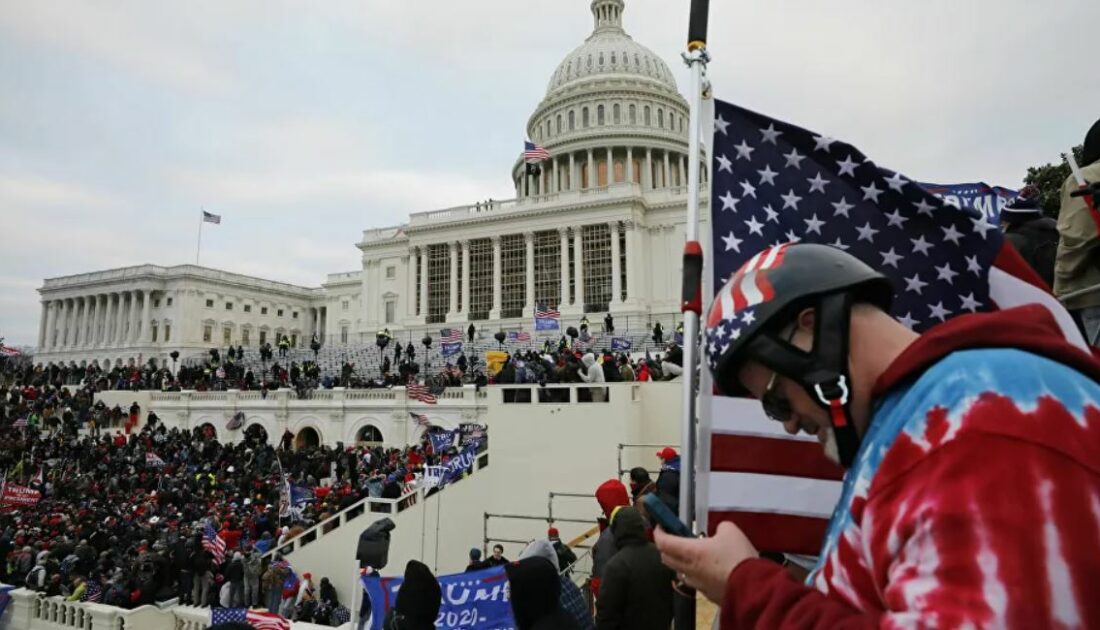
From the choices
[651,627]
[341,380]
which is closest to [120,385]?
[341,380]

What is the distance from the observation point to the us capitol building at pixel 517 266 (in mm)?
54250

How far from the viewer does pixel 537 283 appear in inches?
2218

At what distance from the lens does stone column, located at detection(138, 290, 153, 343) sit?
253 ft

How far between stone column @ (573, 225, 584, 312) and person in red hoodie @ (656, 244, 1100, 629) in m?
52.4

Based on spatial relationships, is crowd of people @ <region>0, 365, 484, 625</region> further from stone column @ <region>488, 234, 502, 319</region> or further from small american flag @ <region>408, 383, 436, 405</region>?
stone column @ <region>488, 234, 502, 319</region>

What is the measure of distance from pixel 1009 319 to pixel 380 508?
54.5ft

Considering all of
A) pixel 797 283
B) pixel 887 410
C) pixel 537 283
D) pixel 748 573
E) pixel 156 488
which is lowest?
pixel 156 488

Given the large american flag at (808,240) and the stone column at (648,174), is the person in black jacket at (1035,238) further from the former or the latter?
the stone column at (648,174)

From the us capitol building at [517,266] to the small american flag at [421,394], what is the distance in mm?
26303

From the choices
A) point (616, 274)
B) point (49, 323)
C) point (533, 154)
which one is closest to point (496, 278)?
point (616, 274)

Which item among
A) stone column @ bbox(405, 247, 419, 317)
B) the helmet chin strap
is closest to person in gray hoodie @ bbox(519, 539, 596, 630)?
the helmet chin strap

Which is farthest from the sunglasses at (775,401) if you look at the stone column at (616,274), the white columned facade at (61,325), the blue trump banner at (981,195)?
the white columned facade at (61,325)

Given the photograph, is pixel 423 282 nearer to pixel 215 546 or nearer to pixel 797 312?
pixel 215 546

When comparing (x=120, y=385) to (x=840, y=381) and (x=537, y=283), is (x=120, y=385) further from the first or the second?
(x=840, y=381)
